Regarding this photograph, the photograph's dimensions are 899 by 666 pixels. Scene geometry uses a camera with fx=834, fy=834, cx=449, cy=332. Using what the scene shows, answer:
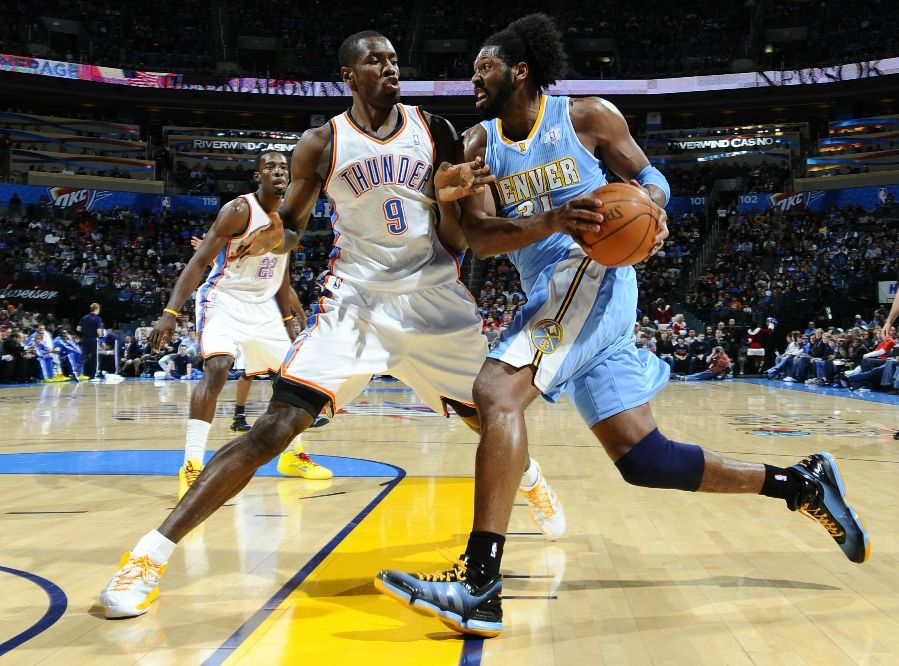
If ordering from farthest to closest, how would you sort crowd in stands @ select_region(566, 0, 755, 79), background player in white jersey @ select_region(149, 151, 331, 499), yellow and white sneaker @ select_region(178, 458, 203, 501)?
1. crowd in stands @ select_region(566, 0, 755, 79)
2. background player in white jersey @ select_region(149, 151, 331, 499)
3. yellow and white sneaker @ select_region(178, 458, 203, 501)

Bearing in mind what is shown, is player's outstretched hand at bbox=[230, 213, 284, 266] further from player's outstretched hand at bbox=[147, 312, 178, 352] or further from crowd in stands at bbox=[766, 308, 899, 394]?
crowd in stands at bbox=[766, 308, 899, 394]

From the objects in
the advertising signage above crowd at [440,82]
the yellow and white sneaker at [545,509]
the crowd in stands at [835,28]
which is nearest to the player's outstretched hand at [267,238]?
the yellow and white sneaker at [545,509]

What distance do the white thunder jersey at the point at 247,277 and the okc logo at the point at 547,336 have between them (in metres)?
3.19

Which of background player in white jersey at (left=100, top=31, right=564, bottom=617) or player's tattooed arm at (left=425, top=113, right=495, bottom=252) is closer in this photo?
player's tattooed arm at (left=425, top=113, right=495, bottom=252)

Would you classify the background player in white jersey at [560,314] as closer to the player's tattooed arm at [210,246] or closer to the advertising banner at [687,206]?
the player's tattooed arm at [210,246]

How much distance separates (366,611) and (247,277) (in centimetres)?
362

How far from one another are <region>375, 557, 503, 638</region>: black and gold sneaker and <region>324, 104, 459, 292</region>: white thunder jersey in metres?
1.28

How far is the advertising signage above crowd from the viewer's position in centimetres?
2712

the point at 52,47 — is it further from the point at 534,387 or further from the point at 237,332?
the point at 534,387

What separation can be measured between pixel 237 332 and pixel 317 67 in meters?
27.3

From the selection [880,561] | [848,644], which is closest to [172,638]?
[848,644]

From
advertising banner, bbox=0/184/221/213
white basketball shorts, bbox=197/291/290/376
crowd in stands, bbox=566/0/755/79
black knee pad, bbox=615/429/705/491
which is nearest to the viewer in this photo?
A: black knee pad, bbox=615/429/705/491

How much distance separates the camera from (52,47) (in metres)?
29.2

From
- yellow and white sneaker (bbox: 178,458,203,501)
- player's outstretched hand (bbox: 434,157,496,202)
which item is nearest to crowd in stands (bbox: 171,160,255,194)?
yellow and white sneaker (bbox: 178,458,203,501)
